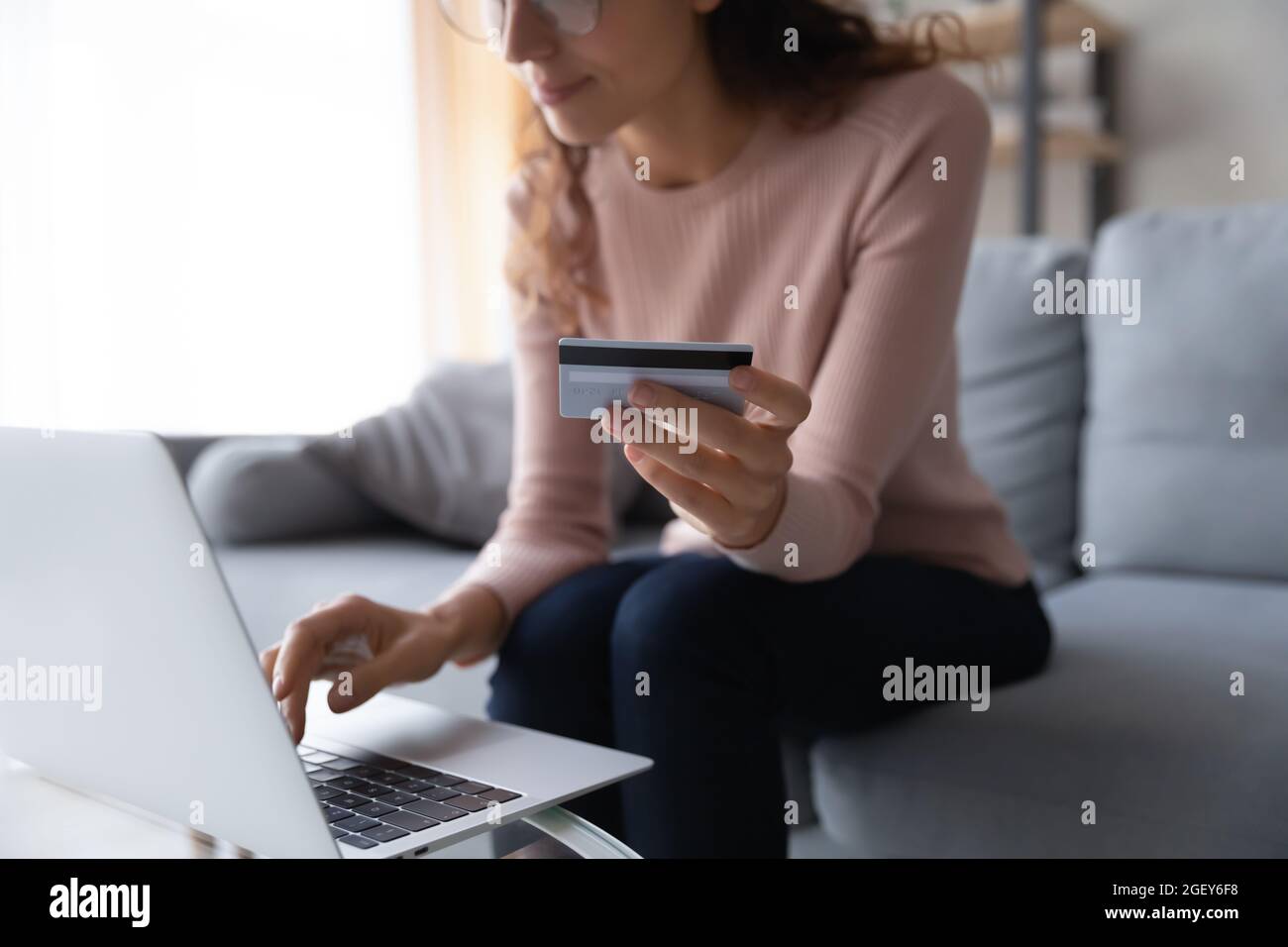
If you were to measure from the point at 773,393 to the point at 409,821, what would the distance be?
28 centimetres

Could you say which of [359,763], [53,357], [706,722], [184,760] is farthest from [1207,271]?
[53,357]

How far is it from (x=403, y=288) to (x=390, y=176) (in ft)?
0.90

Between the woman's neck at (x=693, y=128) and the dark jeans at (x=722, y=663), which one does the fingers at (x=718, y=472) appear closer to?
the dark jeans at (x=722, y=663)

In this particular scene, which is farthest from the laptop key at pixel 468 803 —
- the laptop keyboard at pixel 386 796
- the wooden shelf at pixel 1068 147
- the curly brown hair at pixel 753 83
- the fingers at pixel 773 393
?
the wooden shelf at pixel 1068 147

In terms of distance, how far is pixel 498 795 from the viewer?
56 centimetres

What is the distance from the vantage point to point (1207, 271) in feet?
4.35

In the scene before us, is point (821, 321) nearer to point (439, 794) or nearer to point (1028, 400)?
point (439, 794)

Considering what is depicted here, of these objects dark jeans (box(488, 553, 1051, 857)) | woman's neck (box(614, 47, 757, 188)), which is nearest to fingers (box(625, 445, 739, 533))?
dark jeans (box(488, 553, 1051, 857))

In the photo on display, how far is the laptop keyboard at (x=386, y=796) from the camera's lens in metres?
0.53

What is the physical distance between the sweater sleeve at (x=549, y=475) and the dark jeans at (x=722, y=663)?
68mm

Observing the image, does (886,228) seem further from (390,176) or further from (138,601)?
(390,176)

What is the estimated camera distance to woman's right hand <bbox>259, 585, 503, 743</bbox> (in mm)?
671

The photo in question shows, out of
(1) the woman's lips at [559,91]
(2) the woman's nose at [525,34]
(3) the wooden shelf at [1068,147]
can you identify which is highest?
(3) the wooden shelf at [1068,147]

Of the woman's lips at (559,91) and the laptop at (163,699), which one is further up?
the woman's lips at (559,91)
